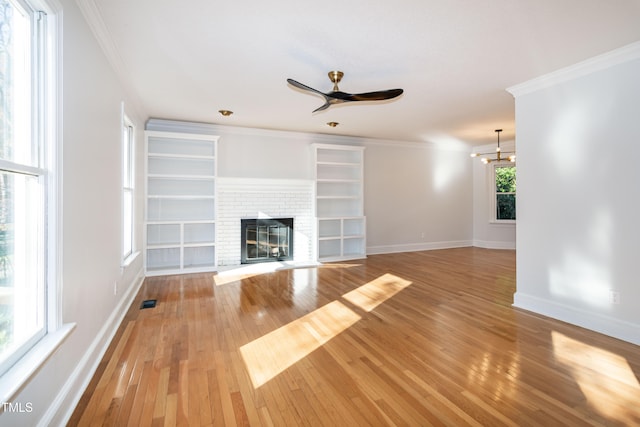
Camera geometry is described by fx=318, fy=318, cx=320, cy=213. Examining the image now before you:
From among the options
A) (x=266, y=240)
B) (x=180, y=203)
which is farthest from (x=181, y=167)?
(x=266, y=240)

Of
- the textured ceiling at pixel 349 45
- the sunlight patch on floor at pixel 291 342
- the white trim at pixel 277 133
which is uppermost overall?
the white trim at pixel 277 133

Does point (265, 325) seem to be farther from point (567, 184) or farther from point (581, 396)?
point (567, 184)

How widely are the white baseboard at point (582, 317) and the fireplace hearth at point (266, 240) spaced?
3820mm

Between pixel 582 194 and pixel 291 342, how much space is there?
3052 millimetres

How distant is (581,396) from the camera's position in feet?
6.30

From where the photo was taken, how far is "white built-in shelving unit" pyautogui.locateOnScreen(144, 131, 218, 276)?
5.13 metres

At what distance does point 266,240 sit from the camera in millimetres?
5961

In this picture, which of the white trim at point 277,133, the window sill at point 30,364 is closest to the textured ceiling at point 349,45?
the white trim at point 277,133

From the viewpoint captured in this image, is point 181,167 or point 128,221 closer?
point 128,221

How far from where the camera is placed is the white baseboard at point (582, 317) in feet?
8.89

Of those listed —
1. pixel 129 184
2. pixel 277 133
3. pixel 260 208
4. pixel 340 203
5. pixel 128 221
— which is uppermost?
pixel 277 133

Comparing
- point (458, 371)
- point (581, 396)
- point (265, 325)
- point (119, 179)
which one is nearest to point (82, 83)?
point (119, 179)

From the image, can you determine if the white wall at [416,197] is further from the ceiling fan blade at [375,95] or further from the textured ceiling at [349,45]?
the ceiling fan blade at [375,95]

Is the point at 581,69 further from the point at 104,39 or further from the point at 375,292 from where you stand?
the point at 104,39
